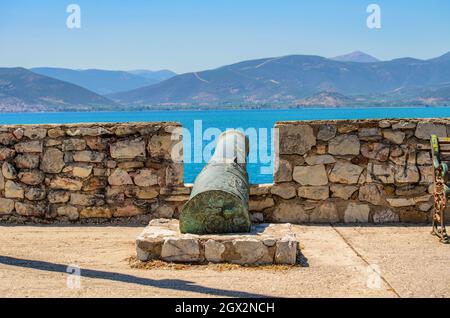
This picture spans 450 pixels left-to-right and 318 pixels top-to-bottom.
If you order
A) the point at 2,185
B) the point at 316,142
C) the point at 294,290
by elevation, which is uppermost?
the point at 316,142

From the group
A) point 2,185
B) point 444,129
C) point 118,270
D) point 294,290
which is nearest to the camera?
point 294,290

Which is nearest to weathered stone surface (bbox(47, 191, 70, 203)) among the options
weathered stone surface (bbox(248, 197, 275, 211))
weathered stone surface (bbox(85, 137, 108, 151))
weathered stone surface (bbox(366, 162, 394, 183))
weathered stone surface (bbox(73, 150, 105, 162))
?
weathered stone surface (bbox(73, 150, 105, 162))

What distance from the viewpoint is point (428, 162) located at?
25.8 feet

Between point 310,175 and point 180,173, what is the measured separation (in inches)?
70.7

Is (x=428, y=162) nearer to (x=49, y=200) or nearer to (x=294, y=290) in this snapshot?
(x=294, y=290)

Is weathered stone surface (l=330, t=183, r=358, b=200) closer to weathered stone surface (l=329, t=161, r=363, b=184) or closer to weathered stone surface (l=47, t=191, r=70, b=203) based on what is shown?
weathered stone surface (l=329, t=161, r=363, b=184)

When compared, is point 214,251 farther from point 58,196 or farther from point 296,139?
point 58,196

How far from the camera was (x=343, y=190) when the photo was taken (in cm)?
795

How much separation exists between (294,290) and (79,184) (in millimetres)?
4223

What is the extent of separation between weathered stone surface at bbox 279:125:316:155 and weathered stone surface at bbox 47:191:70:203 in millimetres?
3105

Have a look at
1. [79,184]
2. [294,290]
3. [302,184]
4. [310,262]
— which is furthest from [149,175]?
[294,290]

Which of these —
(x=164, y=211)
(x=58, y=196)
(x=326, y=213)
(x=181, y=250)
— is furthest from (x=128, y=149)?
(x=326, y=213)
